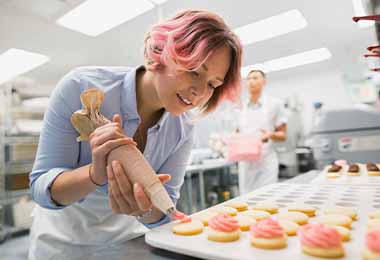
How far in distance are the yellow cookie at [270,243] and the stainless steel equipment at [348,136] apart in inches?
58.4

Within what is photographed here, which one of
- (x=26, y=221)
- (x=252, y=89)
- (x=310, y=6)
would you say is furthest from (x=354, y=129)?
(x=26, y=221)

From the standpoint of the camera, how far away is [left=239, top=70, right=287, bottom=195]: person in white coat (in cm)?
221

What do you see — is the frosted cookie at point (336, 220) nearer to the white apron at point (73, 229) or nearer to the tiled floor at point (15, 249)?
the white apron at point (73, 229)

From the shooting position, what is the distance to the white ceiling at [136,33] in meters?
0.98

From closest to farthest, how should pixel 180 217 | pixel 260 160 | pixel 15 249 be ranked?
pixel 180 217, pixel 260 160, pixel 15 249

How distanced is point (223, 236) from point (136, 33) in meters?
1.00

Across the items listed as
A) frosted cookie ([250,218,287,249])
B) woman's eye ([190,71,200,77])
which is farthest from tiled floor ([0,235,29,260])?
frosted cookie ([250,218,287,249])

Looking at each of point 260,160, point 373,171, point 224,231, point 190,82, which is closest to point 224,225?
point 224,231

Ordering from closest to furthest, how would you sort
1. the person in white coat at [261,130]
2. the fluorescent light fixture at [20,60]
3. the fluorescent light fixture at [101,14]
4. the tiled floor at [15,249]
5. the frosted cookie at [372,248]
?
1. the frosted cookie at [372,248]
2. the fluorescent light fixture at [101,14]
3. the fluorescent light fixture at [20,60]
4. the person in white coat at [261,130]
5. the tiled floor at [15,249]

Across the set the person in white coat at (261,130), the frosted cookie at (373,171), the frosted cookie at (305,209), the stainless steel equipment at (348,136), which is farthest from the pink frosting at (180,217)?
the person in white coat at (261,130)

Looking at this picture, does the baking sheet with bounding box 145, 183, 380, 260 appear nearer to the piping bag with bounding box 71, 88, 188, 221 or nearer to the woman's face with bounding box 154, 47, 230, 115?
the piping bag with bounding box 71, 88, 188, 221

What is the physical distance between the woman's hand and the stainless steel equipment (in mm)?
1511

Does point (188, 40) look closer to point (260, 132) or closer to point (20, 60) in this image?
point (20, 60)

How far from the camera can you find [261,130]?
7.52ft
